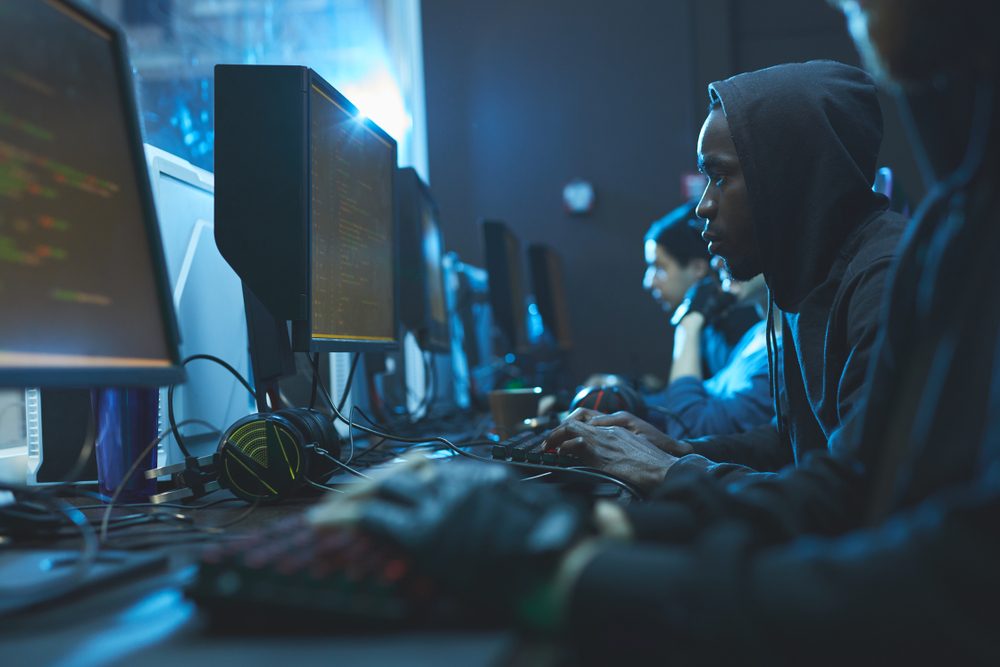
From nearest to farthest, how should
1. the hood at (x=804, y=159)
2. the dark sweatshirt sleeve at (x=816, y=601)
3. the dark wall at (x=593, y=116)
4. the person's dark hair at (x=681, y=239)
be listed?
the dark sweatshirt sleeve at (x=816, y=601) → the hood at (x=804, y=159) → the person's dark hair at (x=681, y=239) → the dark wall at (x=593, y=116)

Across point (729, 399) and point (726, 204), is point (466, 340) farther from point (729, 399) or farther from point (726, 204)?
point (726, 204)

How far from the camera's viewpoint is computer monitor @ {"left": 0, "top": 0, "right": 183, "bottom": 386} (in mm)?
648

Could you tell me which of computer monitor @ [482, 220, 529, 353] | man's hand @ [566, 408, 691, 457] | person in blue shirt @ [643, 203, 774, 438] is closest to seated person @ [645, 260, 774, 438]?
person in blue shirt @ [643, 203, 774, 438]

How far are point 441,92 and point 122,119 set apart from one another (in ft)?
12.8

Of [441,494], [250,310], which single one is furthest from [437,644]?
[250,310]

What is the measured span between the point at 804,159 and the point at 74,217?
1138 mm

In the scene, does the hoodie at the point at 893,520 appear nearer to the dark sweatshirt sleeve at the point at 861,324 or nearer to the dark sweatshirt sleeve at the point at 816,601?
the dark sweatshirt sleeve at the point at 816,601

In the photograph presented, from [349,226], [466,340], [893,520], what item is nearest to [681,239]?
[466,340]

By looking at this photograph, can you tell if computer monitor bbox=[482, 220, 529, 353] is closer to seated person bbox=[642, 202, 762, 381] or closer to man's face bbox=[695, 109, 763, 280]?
seated person bbox=[642, 202, 762, 381]

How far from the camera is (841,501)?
0.72 metres

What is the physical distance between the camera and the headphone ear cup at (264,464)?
3.49ft

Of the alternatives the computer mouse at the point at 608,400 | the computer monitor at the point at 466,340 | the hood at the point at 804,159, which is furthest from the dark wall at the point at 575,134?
the hood at the point at 804,159

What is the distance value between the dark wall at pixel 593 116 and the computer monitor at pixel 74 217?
146 inches

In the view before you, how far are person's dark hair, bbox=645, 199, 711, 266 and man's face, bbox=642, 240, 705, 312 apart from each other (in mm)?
23
